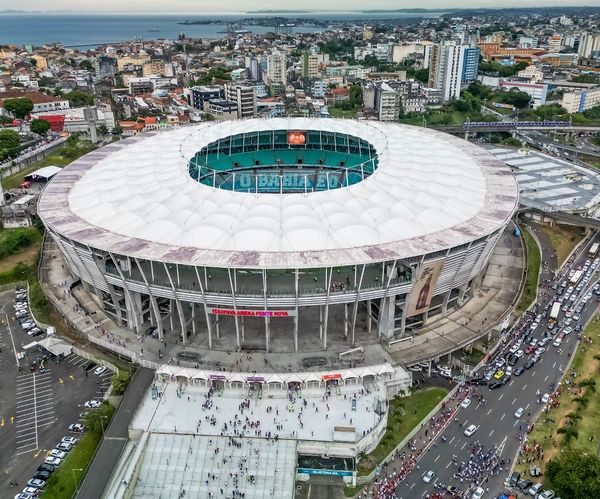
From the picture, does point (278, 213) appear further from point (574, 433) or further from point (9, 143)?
point (9, 143)

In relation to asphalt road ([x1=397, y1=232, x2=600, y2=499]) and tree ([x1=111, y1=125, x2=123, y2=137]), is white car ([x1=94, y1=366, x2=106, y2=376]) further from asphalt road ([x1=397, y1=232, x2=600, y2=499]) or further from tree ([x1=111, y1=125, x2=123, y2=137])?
tree ([x1=111, y1=125, x2=123, y2=137])

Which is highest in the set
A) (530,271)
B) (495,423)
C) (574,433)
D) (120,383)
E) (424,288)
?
(424,288)

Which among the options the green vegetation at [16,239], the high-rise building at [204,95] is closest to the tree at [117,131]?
the high-rise building at [204,95]

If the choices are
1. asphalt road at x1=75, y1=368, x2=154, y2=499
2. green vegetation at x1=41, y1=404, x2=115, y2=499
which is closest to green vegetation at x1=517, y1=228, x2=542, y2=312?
asphalt road at x1=75, y1=368, x2=154, y2=499

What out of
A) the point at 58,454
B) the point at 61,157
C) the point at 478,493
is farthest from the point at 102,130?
the point at 478,493

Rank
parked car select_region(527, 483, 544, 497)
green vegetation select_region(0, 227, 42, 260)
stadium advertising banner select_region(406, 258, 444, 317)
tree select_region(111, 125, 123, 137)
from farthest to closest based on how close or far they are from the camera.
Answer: tree select_region(111, 125, 123, 137), green vegetation select_region(0, 227, 42, 260), stadium advertising banner select_region(406, 258, 444, 317), parked car select_region(527, 483, 544, 497)

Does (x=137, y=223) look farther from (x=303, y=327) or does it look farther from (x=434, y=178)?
(x=434, y=178)

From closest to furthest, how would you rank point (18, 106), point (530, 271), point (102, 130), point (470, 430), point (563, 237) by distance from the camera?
point (470, 430), point (530, 271), point (563, 237), point (102, 130), point (18, 106)
